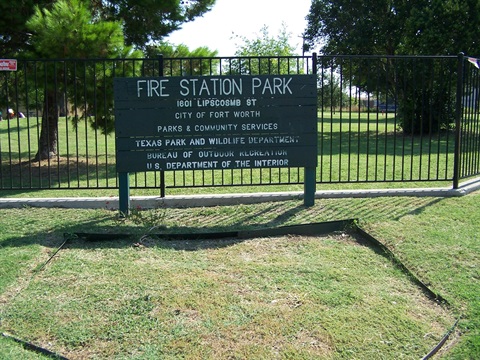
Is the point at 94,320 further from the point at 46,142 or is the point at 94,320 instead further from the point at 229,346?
the point at 46,142

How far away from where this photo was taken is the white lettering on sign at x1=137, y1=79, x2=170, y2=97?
6.04m

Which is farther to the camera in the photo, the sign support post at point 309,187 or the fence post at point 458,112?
the fence post at point 458,112

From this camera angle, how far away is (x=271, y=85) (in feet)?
20.3

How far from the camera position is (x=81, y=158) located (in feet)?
40.6

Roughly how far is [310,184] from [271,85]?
4.32 feet

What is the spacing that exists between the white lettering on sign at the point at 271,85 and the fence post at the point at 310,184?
54 cm

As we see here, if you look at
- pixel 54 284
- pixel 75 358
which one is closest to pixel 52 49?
pixel 54 284

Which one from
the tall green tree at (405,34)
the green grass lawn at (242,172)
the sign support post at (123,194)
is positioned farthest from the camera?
the tall green tree at (405,34)

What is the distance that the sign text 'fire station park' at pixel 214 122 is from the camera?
6094mm

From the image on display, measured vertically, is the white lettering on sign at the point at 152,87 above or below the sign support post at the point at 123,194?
above

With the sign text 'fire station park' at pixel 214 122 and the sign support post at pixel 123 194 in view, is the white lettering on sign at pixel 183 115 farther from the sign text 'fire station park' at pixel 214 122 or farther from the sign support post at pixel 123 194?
the sign support post at pixel 123 194

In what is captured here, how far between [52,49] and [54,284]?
5202 millimetres

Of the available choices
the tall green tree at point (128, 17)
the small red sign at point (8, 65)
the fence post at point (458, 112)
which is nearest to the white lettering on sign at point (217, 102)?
the small red sign at point (8, 65)

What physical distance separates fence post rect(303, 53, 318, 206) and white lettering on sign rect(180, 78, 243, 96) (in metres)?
1.07
